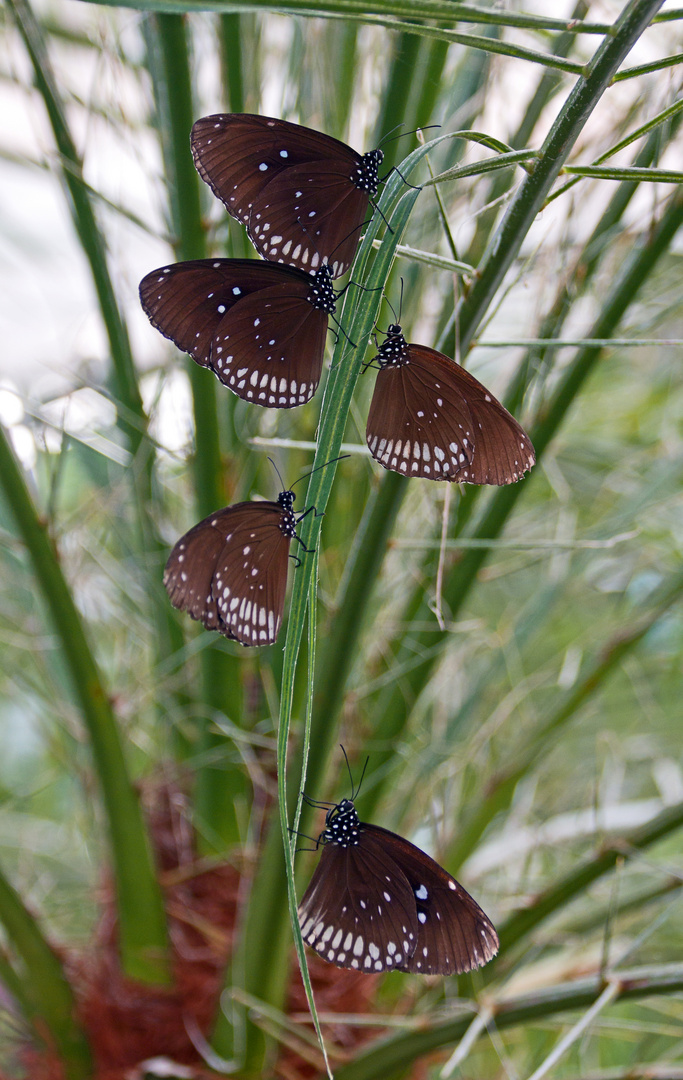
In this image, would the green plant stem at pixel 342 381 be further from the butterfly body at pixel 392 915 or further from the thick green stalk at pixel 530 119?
the thick green stalk at pixel 530 119

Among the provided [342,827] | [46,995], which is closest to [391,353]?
[342,827]

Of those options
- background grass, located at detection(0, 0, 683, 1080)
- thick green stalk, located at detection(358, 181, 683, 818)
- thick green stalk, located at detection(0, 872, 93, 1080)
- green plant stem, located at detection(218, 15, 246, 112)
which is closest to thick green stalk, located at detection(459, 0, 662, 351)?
background grass, located at detection(0, 0, 683, 1080)

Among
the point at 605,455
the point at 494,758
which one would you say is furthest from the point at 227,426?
the point at 605,455

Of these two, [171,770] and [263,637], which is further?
[171,770]

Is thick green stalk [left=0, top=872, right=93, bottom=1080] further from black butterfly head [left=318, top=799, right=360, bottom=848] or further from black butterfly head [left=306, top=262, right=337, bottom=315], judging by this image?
black butterfly head [left=306, top=262, right=337, bottom=315]

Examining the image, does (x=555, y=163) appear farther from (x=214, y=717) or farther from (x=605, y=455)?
(x=605, y=455)

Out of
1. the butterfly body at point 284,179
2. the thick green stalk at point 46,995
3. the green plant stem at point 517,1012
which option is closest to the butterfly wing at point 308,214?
the butterfly body at point 284,179
